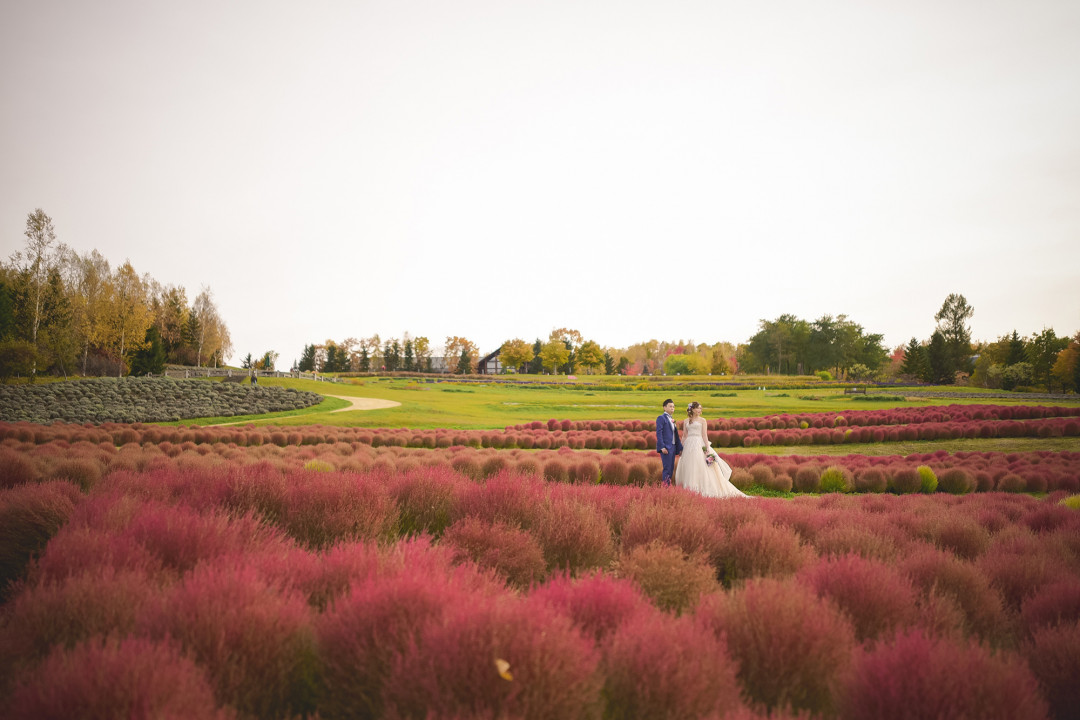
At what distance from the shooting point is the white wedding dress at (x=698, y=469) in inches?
446

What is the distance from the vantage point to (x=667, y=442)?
11.7 meters

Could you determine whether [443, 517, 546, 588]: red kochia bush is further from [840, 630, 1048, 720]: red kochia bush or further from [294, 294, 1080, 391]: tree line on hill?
[294, 294, 1080, 391]: tree line on hill

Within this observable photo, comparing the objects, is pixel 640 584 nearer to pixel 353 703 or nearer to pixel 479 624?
pixel 479 624

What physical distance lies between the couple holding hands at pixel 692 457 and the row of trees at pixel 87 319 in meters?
42.8

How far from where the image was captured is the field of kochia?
2383mm

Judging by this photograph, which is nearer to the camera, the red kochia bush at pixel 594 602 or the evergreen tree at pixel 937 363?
the red kochia bush at pixel 594 602

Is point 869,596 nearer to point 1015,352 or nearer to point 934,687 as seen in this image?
point 934,687

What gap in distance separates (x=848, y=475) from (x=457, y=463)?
1033cm

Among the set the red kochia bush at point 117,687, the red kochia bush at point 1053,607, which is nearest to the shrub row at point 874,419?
the red kochia bush at point 1053,607

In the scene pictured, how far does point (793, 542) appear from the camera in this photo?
16.1 ft

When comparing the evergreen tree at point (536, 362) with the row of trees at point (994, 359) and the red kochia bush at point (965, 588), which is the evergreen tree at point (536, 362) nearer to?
the row of trees at point (994, 359)

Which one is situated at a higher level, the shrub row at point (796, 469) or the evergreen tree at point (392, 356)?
the evergreen tree at point (392, 356)

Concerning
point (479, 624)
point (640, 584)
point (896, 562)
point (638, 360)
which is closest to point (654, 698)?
point (479, 624)

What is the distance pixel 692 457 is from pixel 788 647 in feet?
28.9
